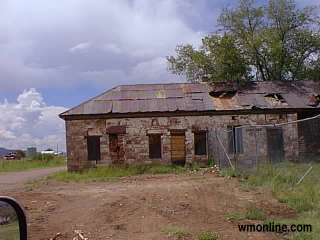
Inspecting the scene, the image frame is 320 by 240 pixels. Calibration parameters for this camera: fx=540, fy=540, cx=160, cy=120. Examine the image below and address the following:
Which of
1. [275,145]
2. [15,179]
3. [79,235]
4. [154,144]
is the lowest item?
[79,235]

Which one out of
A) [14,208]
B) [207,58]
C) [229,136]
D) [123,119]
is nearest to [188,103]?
[123,119]

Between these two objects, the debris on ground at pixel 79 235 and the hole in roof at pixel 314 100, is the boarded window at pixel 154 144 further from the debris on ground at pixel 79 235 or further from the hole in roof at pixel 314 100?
the debris on ground at pixel 79 235

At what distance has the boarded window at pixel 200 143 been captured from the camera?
3173 centimetres

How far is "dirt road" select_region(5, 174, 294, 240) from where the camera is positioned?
982cm

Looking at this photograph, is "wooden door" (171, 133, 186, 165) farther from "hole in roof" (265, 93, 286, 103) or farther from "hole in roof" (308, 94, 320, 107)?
"hole in roof" (308, 94, 320, 107)

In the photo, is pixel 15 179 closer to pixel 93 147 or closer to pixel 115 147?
pixel 93 147

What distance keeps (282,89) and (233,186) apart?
19.3 meters

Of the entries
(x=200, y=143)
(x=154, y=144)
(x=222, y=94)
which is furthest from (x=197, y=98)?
(x=154, y=144)

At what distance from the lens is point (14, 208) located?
11.5 ft

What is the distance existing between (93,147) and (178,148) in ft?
16.3

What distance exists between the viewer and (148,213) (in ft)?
38.3

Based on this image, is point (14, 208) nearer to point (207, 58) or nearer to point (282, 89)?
point (282, 89)

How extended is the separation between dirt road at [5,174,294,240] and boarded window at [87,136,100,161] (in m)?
15.2

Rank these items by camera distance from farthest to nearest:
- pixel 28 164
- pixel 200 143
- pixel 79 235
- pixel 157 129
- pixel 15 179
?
pixel 28 164, pixel 200 143, pixel 157 129, pixel 15 179, pixel 79 235
